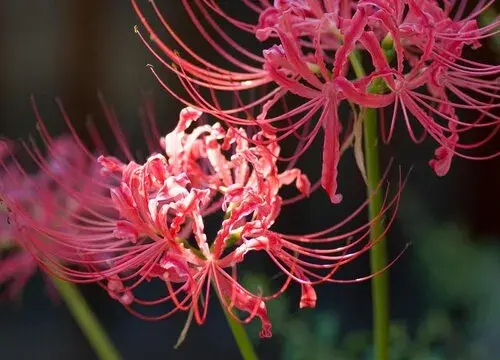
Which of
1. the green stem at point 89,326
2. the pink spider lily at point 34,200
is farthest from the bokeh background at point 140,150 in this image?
the green stem at point 89,326

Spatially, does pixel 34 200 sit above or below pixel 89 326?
above

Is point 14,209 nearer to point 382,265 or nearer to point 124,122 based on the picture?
point 382,265

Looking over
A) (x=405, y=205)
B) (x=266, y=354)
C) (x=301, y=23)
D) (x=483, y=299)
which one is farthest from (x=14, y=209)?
(x=405, y=205)

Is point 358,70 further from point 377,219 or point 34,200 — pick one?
point 34,200

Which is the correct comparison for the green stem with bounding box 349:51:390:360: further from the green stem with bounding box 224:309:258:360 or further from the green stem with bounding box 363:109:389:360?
A: the green stem with bounding box 224:309:258:360

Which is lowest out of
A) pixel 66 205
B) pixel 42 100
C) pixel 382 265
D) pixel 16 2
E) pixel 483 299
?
pixel 483 299

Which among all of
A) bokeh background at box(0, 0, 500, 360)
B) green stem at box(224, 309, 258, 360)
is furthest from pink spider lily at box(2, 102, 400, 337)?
bokeh background at box(0, 0, 500, 360)

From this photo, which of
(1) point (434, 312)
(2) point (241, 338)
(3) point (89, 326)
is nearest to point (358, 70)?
(2) point (241, 338)
